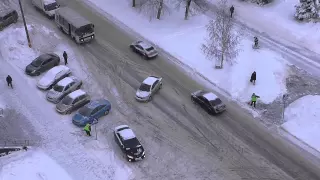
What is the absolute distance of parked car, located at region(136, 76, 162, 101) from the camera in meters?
35.6

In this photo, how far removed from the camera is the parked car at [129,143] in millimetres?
30094

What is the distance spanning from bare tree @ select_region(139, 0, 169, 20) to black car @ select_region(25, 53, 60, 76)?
12235mm

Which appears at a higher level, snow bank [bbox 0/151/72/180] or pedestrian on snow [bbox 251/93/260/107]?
pedestrian on snow [bbox 251/93/260/107]

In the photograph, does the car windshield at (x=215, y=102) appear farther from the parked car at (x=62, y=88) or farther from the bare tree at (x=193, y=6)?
the bare tree at (x=193, y=6)

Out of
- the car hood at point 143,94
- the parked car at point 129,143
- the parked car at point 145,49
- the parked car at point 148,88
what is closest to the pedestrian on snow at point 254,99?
the parked car at point 148,88

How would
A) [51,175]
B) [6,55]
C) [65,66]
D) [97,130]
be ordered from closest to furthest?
[51,175], [97,130], [65,66], [6,55]

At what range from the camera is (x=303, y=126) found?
33.3 meters

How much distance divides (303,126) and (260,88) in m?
5.33

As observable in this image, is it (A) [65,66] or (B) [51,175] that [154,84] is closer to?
(A) [65,66]

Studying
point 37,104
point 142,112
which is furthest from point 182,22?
point 37,104

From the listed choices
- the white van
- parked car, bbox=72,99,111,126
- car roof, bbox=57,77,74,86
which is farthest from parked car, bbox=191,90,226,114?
the white van

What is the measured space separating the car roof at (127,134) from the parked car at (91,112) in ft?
10.2

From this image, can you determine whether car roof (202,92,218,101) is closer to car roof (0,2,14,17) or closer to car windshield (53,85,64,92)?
car windshield (53,85,64,92)

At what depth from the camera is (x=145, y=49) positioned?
40750 millimetres
